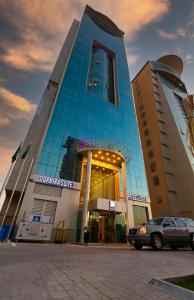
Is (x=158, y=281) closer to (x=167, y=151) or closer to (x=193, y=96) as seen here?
(x=193, y=96)

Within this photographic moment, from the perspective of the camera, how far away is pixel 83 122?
94.8ft

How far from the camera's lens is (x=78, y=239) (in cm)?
2025

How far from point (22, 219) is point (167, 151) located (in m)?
34.6

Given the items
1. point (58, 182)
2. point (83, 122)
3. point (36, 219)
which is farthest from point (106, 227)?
point (83, 122)

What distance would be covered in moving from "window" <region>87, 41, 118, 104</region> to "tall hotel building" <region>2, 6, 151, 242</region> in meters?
0.29

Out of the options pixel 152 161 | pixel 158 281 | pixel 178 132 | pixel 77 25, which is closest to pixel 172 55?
pixel 77 25

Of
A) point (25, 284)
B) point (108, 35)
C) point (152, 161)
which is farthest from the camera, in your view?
point (108, 35)

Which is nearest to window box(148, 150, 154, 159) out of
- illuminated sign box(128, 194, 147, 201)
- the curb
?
illuminated sign box(128, 194, 147, 201)

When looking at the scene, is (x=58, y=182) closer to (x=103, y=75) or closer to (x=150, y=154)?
(x=150, y=154)

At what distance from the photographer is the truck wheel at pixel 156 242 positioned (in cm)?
1173

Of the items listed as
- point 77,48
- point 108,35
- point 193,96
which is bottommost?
point 193,96

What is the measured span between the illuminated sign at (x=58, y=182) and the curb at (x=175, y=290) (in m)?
18.4

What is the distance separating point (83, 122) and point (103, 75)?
19.4m

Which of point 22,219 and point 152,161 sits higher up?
point 152,161
